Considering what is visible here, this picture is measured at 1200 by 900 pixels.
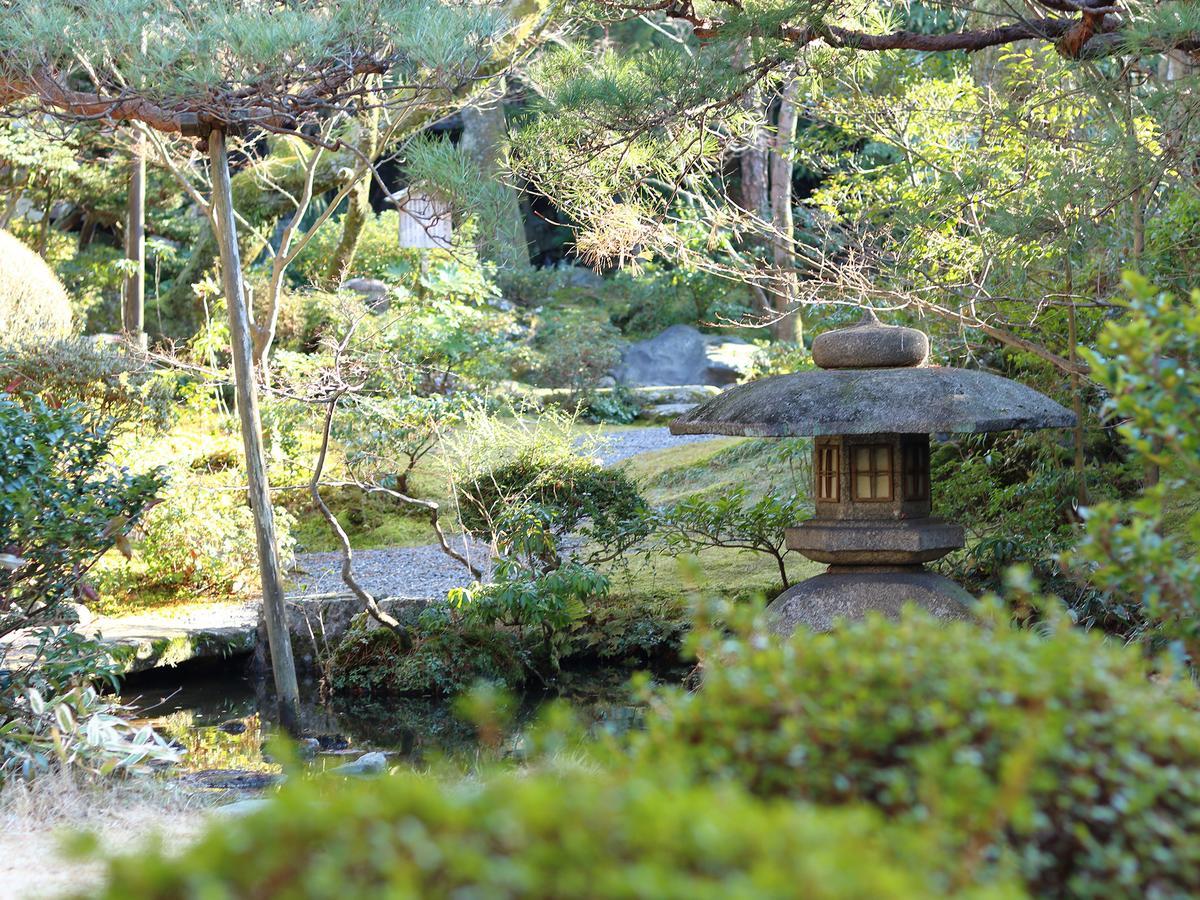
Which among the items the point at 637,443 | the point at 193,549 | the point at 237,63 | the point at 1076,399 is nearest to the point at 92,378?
the point at 193,549

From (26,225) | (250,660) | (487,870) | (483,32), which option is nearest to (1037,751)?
(487,870)

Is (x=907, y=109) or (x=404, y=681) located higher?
(x=907, y=109)

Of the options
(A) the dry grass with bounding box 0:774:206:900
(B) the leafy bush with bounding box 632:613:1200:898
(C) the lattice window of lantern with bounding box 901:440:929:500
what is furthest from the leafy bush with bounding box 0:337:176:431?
(B) the leafy bush with bounding box 632:613:1200:898

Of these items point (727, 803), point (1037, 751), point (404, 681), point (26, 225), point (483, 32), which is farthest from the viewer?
point (26, 225)

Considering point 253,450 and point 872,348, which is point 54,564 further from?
point 872,348

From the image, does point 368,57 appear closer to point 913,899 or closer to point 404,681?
point 404,681

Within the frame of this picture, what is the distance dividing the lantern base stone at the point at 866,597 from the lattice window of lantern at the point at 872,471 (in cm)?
35

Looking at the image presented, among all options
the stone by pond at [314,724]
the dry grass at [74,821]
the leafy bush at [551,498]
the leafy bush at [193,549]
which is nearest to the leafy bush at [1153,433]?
the dry grass at [74,821]

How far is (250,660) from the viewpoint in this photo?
716cm

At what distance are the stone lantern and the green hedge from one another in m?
3.63

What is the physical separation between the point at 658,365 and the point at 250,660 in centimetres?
959

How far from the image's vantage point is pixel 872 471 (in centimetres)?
527

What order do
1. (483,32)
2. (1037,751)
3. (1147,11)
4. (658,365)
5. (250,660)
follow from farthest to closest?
(658,365)
(250,660)
(483,32)
(1147,11)
(1037,751)

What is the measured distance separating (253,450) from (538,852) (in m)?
4.82
